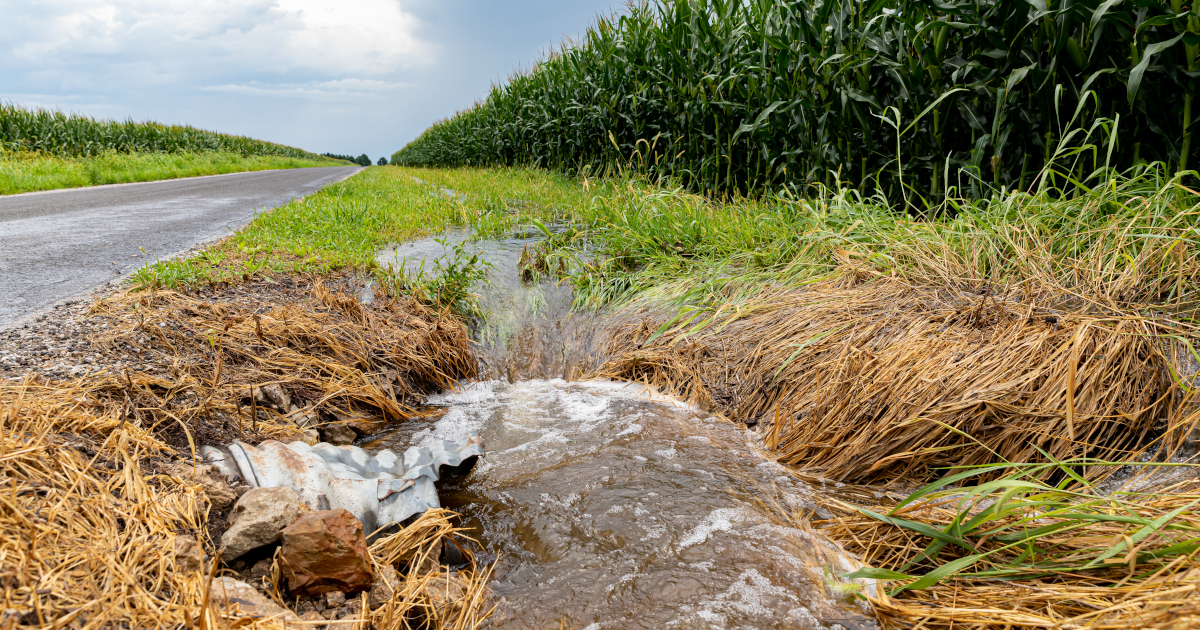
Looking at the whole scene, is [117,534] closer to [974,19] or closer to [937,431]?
[937,431]

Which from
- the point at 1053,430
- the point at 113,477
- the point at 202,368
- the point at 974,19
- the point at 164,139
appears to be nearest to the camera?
the point at 113,477

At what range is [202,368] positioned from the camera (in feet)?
8.13

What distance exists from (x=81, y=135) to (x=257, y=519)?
76.6ft

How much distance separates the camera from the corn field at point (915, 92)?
3.18 meters

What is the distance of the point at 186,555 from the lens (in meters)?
1.40

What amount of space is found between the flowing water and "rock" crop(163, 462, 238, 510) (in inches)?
29.0

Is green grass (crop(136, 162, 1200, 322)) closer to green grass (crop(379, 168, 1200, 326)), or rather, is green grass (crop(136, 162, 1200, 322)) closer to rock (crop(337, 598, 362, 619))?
green grass (crop(379, 168, 1200, 326))

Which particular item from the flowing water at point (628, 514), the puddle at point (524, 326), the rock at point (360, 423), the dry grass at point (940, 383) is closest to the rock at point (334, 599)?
Result: the flowing water at point (628, 514)

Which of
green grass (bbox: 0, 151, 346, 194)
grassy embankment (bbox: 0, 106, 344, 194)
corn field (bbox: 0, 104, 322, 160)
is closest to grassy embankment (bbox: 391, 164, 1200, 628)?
green grass (bbox: 0, 151, 346, 194)

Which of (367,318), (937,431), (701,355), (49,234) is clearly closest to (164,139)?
(49,234)

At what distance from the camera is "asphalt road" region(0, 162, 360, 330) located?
3.18m

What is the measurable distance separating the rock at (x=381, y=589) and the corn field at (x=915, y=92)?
140 inches

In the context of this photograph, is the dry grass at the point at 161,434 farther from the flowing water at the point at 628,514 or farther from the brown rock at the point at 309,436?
the flowing water at the point at 628,514

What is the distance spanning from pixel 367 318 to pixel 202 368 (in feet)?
3.41
